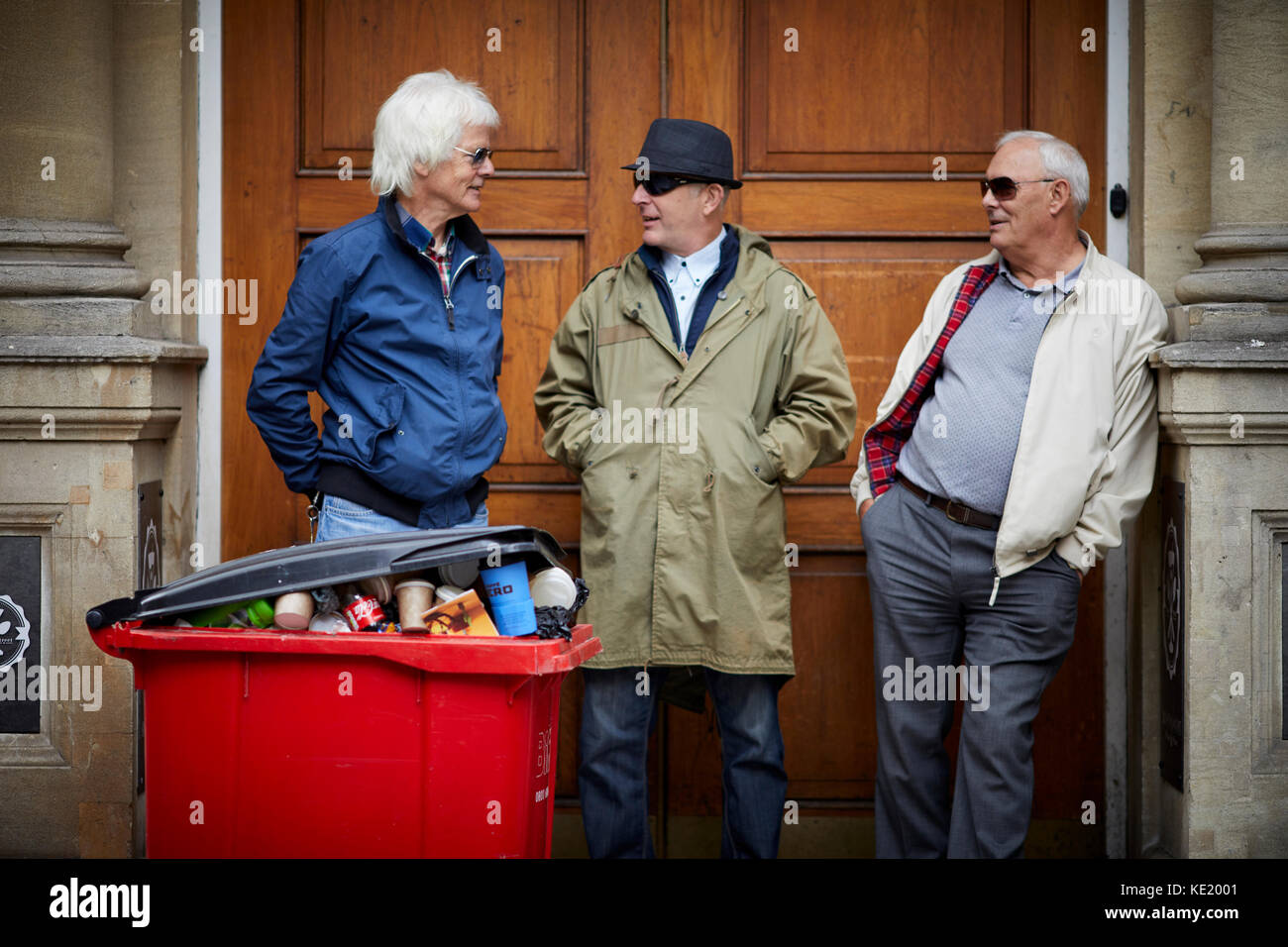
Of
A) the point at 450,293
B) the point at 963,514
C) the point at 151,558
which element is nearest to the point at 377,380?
the point at 450,293

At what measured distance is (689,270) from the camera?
4012 millimetres

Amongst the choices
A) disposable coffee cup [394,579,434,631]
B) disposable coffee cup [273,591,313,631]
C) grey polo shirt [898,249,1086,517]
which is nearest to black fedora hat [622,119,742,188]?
grey polo shirt [898,249,1086,517]

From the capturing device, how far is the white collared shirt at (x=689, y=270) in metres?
3.98

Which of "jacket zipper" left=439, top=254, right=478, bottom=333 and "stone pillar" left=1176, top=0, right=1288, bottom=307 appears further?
"stone pillar" left=1176, top=0, right=1288, bottom=307

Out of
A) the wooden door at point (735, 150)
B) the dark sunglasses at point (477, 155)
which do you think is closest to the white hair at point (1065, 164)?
the wooden door at point (735, 150)

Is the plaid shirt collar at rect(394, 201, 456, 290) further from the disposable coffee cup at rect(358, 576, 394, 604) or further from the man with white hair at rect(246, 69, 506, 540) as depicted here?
the disposable coffee cup at rect(358, 576, 394, 604)

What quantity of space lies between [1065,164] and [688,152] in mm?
1070

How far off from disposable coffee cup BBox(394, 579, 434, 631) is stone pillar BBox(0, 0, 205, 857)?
150 cm

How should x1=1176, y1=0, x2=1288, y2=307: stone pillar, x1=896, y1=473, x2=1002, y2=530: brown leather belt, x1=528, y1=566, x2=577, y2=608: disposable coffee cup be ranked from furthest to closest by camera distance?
x1=1176, y1=0, x2=1288, y2=307: stone pillar < x1=896, y1=473, x2=1002, y2=530: brown leather belt < x1=528, y1=566, x2=577, y2=608: disposable coffee cup

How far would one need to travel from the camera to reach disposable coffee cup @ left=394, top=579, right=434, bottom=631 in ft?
9.49

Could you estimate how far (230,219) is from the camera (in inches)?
179

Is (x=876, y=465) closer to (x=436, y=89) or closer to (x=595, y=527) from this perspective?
(x=595, y=527)
